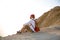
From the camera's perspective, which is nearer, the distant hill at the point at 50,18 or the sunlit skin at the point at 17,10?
the sunlit skin at the point at 17,10

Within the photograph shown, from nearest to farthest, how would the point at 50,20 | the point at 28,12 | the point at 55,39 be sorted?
1. the point at 55,39
2. the point at 28,12
3. the point at 50,20

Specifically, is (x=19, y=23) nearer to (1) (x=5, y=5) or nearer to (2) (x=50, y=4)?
(1) (x=5, y=5)

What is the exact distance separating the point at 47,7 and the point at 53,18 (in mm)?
822

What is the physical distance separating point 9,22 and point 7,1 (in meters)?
0.59

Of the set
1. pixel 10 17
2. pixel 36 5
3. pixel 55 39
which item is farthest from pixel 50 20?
pixel 55 39

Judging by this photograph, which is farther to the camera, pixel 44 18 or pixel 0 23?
pixel 44 18

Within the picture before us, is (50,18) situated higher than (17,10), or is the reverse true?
(17,10)

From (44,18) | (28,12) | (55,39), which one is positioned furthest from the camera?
(44,18)

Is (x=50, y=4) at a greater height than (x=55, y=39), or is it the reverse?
(x=50, y=4)

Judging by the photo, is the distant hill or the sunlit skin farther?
the distant hill

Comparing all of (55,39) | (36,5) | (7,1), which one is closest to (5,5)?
(7,1)

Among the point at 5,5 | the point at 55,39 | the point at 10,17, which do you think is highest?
the point at 5,5

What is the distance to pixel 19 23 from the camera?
17.5ft

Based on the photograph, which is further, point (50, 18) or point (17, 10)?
point (50, 18)
